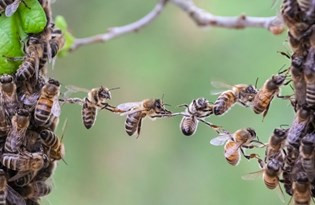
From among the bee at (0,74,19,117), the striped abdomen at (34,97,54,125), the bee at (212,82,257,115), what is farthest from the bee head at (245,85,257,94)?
the bee at (0,74,19,117)

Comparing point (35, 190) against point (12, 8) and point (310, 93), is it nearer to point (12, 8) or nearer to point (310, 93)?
point (12, 8)

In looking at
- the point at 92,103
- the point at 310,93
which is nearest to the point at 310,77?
the point at 310,93

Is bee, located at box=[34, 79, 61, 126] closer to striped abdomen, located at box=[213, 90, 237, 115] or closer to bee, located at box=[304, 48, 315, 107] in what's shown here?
striped abdomen, located at box=[213, 90, 237, 115]

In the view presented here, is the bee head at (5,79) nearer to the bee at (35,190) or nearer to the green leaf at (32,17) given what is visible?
the green leaf at (32,17)

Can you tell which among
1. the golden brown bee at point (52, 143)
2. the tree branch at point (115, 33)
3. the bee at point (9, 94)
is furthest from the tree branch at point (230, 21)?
the bee at point (9, 94)

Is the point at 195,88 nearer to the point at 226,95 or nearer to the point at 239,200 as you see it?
the point at 239,200

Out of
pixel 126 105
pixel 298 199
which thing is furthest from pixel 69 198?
pixel 298 199
